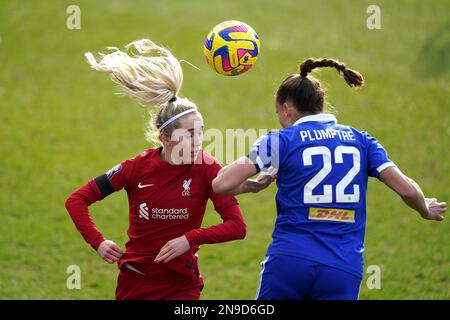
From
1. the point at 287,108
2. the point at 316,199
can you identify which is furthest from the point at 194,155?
the point at 316,199

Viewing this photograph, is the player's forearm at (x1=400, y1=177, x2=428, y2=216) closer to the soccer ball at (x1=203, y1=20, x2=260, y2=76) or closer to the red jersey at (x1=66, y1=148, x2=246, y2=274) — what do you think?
the red jersey at (x1=66, y1=148, x2=246, y2=274)

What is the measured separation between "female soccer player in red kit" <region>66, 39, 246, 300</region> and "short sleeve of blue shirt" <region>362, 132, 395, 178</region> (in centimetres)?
103

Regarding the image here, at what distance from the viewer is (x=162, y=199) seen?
512cm

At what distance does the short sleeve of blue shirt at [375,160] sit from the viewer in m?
4.60

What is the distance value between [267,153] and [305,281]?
85 cm

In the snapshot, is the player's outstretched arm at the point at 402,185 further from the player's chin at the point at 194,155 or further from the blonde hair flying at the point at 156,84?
the blonde hair flying at the point at 156,84

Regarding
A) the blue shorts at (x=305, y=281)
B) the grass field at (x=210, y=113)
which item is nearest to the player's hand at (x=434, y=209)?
the blue shorts at (x=305, y=281)

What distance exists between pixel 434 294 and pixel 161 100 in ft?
12.5

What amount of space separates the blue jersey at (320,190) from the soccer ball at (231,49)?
140cm

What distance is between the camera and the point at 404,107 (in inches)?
537

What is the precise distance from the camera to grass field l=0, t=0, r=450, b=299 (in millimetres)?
8195
